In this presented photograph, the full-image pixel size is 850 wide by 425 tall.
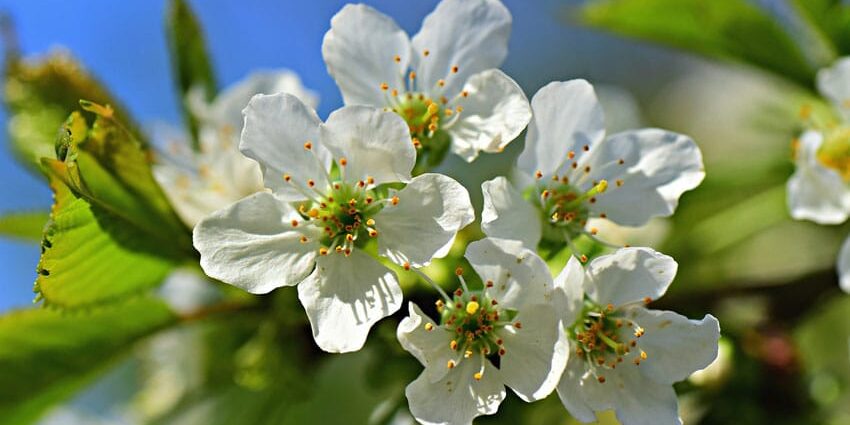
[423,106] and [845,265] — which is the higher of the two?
[423,106]

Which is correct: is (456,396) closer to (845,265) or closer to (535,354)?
(535,354)

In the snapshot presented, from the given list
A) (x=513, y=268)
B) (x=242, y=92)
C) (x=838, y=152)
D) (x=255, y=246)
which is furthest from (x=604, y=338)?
(x=242, y=92)

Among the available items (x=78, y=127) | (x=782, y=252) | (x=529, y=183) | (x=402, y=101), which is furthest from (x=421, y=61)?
(x=782, y=252)

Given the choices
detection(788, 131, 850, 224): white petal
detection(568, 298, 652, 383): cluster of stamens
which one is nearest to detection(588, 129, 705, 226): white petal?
detection(568, 298, 652, 383): cluster of stamens

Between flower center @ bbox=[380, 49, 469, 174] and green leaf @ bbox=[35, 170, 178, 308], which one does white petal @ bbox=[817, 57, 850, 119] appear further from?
green leaf @ bbox=[35, 170, 178, 308]

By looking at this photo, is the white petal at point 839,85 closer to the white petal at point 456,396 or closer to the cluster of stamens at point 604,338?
the cluster of stamens at point 604,338
